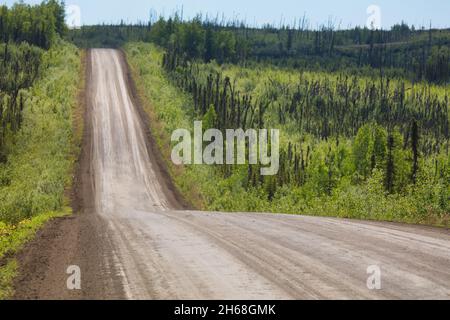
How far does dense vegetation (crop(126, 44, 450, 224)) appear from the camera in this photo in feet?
81.7

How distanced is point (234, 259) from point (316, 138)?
8947 cm

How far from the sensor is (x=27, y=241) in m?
13.6

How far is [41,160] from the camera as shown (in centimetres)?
4572

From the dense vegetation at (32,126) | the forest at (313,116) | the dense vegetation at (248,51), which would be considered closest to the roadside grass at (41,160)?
the dense vegetation at (32,126)

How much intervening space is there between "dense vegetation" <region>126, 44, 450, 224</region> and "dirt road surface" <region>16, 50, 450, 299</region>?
562 centimetres

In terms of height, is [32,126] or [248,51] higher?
[248,51]

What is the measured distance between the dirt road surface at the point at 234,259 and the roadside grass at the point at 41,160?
1.59 metres

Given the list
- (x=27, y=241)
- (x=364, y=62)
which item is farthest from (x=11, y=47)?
(x=364, y=62)

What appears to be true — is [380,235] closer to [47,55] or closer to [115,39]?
[47,55]

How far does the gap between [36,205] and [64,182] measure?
11421 millimetres

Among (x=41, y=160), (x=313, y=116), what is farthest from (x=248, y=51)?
(x=41, y=160)

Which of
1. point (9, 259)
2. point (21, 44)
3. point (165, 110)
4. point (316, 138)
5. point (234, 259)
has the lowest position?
point (316, 138)

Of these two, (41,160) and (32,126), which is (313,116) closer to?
(32,126)

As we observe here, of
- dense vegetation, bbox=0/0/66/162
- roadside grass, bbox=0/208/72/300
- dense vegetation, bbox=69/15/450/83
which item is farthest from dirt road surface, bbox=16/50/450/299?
dense vegetation, bbox=69/15/450/83
